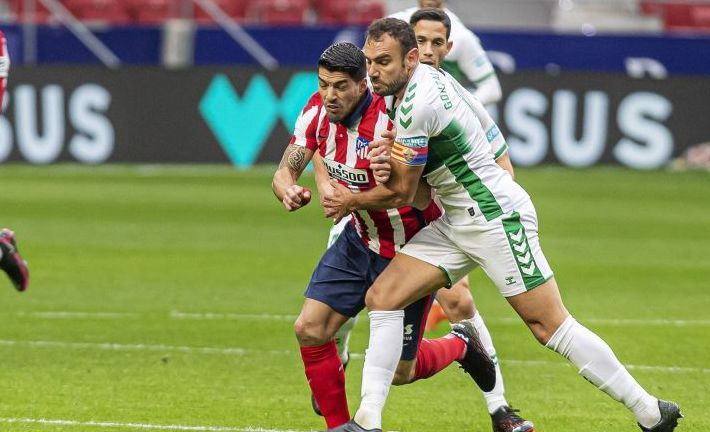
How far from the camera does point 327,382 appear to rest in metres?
7.20

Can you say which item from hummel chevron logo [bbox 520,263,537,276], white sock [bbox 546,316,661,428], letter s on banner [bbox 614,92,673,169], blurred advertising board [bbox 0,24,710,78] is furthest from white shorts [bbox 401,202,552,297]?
blurred advertising board [bbox 0,24,710,78]

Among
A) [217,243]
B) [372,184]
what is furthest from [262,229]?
[372,184]

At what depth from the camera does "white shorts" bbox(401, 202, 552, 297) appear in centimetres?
684

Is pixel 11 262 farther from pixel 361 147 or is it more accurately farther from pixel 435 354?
pixel 361 147

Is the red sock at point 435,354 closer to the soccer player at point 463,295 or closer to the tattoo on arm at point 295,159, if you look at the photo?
the soccer player at point 463,295

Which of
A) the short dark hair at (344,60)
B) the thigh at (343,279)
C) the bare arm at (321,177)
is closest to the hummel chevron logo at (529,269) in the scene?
the thigh at (343,279)

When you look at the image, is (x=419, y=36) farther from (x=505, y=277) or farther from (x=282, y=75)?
(x=282, y=75)

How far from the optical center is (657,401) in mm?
6938

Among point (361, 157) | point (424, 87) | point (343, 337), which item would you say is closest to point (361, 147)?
point (361, 157)

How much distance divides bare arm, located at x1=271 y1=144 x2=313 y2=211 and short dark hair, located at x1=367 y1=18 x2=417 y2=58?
0.81 m

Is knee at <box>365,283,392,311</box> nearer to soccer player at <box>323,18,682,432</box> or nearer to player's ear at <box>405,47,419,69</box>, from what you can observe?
soccer player at <box>323,18,682,432</box>

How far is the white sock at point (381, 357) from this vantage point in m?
6.79

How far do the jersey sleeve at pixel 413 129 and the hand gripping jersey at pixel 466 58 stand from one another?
3479 millimetres

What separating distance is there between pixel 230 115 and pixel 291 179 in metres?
16.4
